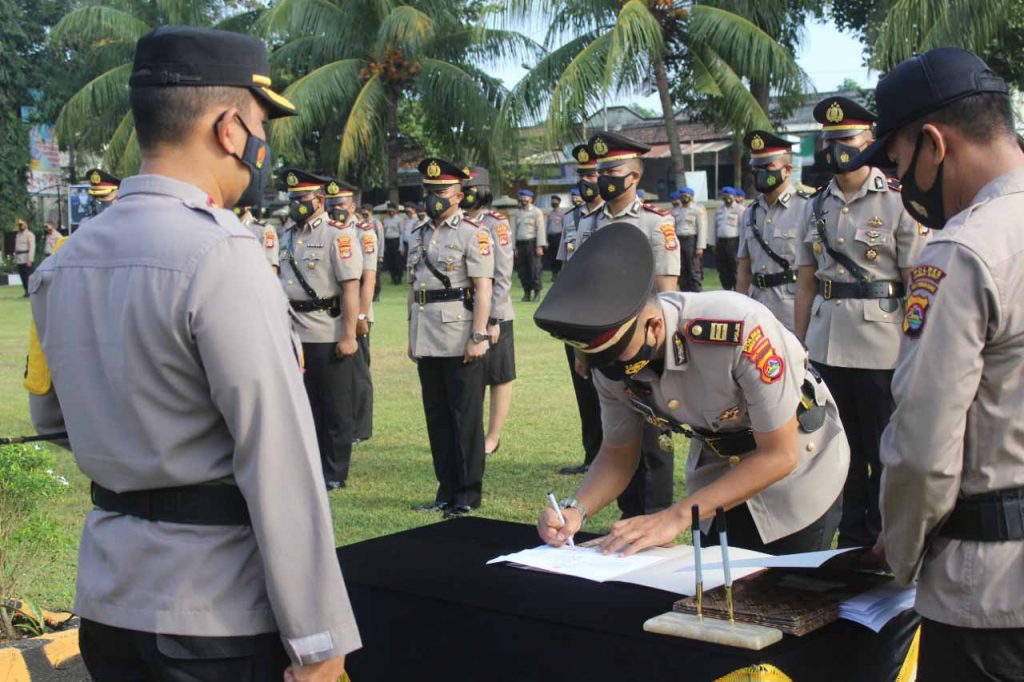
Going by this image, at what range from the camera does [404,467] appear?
7852mm

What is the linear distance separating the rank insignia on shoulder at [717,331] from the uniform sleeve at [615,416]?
0.39 metres

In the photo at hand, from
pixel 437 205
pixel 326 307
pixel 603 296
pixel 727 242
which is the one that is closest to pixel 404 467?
pixel 326 307

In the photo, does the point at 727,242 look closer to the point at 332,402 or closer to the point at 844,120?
the point at 332,402

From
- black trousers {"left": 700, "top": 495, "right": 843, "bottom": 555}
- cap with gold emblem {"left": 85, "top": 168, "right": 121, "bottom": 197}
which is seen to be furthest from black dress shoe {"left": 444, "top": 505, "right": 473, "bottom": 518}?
cap with gold emblem {"left": 85, "top": 168, "right": 121, "bottom": 197}

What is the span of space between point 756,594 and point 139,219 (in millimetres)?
1530

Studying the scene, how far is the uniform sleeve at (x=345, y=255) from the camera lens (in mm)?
7562

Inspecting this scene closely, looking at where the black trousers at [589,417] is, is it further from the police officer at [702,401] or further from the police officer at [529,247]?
the police officer at [529,247]

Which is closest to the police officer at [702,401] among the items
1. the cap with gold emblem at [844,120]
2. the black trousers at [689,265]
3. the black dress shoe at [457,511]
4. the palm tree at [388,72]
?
the cap with gold emblem at [844,120]

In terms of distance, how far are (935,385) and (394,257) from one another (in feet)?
85.6

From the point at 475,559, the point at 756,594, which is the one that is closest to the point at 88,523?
the point at 475,559

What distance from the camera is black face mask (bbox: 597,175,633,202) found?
22.0ft

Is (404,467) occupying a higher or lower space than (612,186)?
lower

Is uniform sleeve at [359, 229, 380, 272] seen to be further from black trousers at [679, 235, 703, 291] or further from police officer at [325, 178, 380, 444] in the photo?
black trousers at [679, 235, 703, 291]

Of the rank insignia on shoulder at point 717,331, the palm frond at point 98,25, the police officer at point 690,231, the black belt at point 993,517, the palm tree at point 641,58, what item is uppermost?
the palm frond at point 98,25
